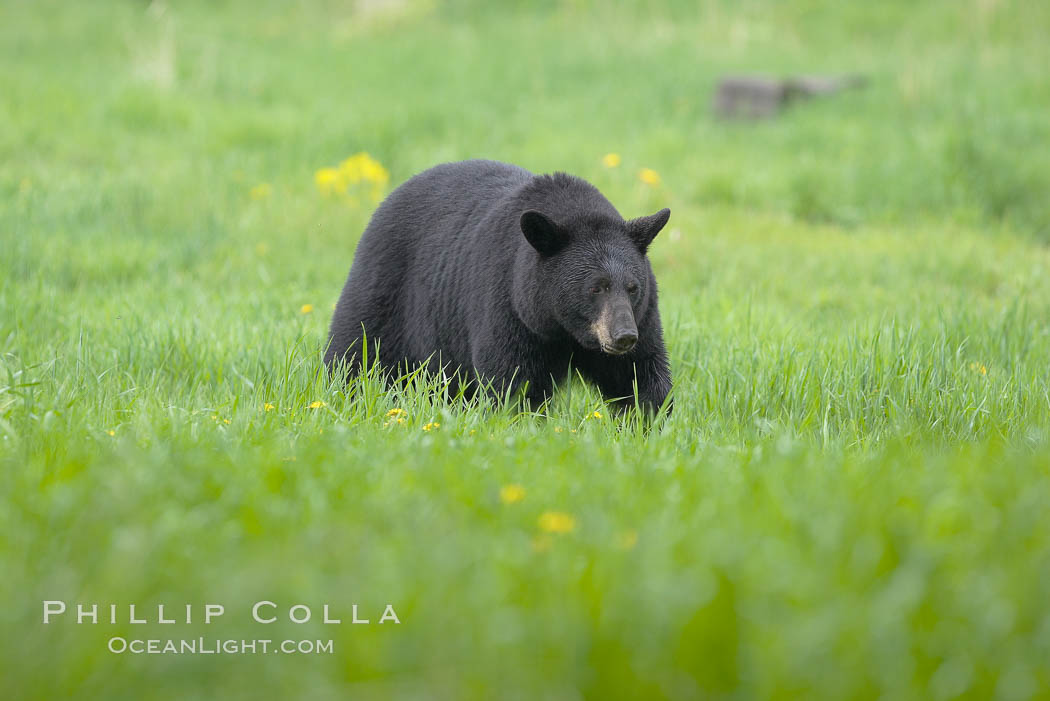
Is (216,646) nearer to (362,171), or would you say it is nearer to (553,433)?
(553,433)

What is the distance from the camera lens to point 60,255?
6594 mm

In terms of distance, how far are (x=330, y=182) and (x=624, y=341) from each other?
16.4ft

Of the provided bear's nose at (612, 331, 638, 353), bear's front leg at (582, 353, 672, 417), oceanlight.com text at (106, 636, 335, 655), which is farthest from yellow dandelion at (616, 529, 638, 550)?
bear's front leg at (582, 353, 672, 417)

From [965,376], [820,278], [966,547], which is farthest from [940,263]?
[966,547]

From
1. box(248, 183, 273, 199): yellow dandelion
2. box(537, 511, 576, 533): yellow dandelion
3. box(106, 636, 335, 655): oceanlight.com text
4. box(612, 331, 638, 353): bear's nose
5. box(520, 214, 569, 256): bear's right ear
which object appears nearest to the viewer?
box(106, 636, 335, 655): oceanlight.com text

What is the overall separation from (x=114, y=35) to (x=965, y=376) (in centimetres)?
1635

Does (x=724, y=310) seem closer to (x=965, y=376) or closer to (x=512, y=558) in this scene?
(x=965, y=376)

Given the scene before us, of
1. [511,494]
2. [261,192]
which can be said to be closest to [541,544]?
[511,494]

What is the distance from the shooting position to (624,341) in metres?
3.72

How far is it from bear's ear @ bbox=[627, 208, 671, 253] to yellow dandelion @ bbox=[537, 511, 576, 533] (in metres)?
1.94

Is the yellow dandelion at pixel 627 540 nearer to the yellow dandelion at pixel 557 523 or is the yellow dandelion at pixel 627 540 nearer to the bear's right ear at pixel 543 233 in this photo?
the yellow dandelion at pixel 557 523

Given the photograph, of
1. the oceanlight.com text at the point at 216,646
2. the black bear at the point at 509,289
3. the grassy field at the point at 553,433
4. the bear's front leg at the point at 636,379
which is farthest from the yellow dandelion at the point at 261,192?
the oceanlight.com text at the point at 216,646

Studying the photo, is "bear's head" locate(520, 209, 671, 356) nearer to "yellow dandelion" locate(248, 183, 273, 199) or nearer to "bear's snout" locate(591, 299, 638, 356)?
"bear's snout" locate(591, 299, 638, 356)

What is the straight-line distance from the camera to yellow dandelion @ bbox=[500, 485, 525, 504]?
255cm
